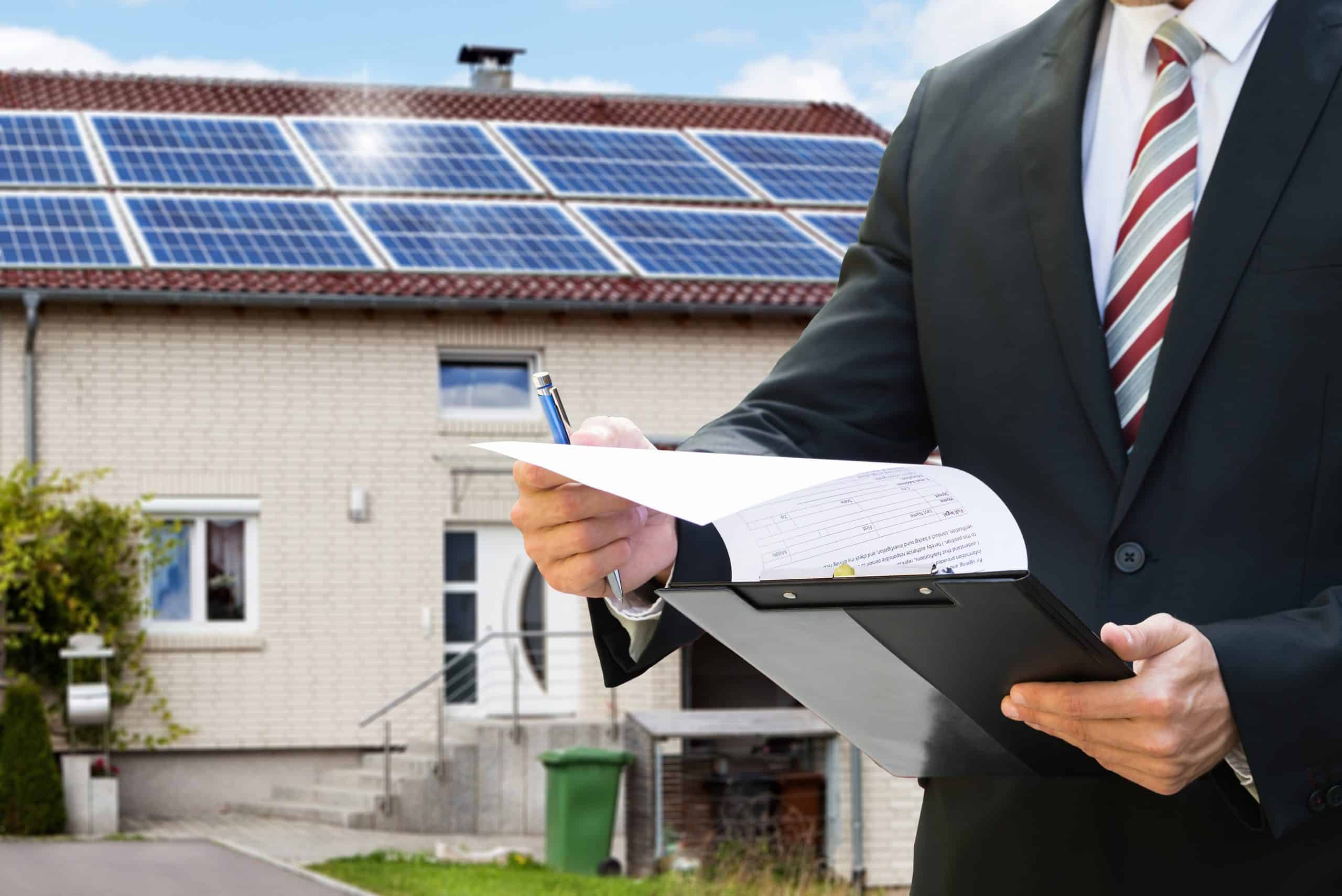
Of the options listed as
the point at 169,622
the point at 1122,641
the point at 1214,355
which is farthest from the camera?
the point at 169,622

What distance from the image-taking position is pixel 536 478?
1.54 metres

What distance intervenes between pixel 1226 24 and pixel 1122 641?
725 millimetres

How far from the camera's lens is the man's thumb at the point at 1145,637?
1337 mm

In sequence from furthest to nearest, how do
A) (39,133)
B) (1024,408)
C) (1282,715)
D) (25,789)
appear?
(39,133), (25,789), (1024,408), (1282,715)

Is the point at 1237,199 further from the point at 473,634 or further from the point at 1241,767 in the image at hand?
the point at 473,634

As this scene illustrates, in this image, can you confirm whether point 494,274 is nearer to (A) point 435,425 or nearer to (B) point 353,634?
(A) point 435,425

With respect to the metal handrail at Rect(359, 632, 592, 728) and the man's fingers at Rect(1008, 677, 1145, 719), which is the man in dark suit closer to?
the man's fingers at Rect(1008, 677, 1145, 719)

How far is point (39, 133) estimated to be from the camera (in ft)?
72.3

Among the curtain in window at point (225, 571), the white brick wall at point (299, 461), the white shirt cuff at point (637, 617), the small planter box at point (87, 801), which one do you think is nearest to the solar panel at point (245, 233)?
the white brick wall at point (299, 461)

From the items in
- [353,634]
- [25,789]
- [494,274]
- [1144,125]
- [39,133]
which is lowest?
[25,789]

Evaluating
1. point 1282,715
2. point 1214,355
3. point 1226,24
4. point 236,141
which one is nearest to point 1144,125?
point 1226,24

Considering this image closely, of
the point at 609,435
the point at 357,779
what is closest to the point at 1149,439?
the point at 609,435

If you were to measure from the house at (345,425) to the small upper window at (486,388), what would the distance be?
0.03 m

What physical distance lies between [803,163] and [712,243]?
3805 mm
